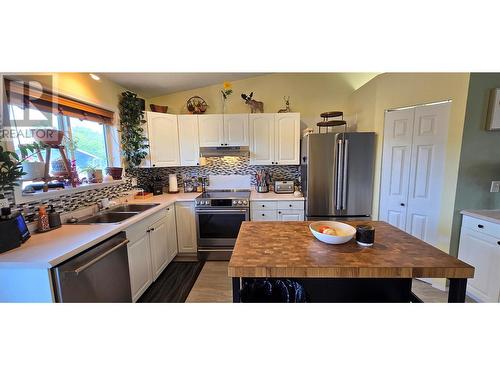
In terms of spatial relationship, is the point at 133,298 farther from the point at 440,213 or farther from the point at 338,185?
the point at 440,213

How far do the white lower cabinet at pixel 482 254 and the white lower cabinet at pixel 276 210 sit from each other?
62.5 inches

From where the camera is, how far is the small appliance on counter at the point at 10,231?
47.1 inches

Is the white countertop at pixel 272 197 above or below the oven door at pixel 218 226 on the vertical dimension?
above

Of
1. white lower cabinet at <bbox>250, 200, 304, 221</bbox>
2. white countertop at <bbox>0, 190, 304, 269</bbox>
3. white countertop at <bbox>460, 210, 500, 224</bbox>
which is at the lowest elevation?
white lower cabinet at <bbox>250, 200, 304, 221</bbox>

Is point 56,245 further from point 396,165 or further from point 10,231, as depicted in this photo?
point 396,165

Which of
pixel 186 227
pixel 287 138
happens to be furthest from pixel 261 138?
pixel 186 227

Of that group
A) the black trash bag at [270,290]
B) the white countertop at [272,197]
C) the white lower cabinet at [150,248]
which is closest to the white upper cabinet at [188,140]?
the white lower cabinet at [150,248]

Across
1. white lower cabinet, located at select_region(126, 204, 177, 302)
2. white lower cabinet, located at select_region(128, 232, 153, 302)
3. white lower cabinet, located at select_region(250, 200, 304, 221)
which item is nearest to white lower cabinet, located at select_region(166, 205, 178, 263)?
white lower cabinet, located at select_region(126, 204, 177, 302)

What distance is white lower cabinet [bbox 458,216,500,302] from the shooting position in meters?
1.72

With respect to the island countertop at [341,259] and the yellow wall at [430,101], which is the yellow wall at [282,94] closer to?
the yellow wall at [430,101]

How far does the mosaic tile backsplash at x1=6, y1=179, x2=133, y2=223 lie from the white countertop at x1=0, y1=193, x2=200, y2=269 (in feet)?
0.62

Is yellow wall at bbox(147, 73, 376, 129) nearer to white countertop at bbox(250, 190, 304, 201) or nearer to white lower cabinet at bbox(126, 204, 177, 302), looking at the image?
white countertop at bbox(250, 190, 304, 201)

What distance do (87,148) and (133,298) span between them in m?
1.67

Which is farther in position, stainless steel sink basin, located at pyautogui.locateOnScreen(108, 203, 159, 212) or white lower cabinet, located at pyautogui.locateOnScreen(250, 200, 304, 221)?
white lower cabinet, located at pyautogui.locateOnScreen(250, 200, 304, 221)
